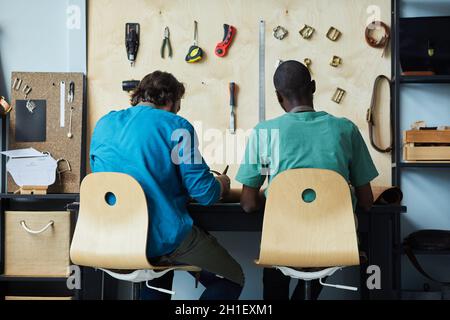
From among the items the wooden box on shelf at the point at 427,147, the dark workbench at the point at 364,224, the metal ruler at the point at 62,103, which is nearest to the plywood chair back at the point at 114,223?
the dark workbench at the point at 364,224

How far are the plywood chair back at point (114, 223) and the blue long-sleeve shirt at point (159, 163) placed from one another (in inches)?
2.6

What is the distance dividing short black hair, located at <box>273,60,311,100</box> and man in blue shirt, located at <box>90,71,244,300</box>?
409 mm

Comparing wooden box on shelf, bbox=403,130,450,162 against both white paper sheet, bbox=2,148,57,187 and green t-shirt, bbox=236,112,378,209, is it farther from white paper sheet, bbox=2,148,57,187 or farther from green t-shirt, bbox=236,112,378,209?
white paper sheet, bbox=2,148,57,187

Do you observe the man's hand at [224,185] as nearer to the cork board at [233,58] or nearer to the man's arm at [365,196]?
the man's arm at [365,196]

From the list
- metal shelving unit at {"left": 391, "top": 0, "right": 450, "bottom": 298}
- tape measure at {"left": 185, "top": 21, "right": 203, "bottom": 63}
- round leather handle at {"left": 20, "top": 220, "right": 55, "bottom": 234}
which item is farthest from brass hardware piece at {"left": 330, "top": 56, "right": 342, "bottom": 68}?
round leather handle at {"left": 20, "top": 220, "right": 55, "bottom": 234}

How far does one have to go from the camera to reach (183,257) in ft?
7.91

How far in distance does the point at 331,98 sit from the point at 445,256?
1.10 meters

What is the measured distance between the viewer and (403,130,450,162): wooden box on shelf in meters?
3.37

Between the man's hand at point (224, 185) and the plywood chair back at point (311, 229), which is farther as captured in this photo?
the man's hand at point (224, 185)

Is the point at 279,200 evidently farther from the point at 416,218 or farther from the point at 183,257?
the point at 416,218

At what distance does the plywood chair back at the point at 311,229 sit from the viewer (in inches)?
89.0

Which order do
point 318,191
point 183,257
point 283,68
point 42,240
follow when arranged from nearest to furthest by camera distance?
point 318,191 < point 183,257 < point 283,68 < point 42,240

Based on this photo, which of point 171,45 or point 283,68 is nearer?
point 283,68

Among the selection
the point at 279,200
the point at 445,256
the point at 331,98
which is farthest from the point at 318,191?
the point at 445,256
